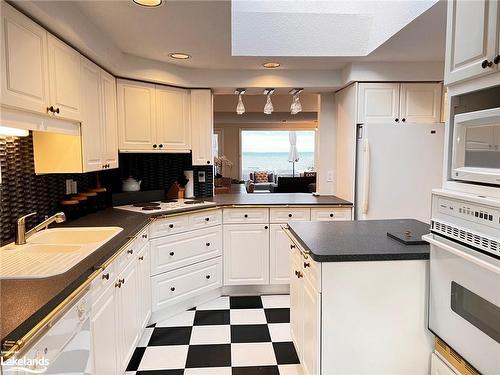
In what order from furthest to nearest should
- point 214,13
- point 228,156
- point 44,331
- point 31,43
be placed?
point 228,156
point 214,13
point 31,43
point 44,331

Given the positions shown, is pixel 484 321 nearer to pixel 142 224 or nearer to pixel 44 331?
pixel 44 331

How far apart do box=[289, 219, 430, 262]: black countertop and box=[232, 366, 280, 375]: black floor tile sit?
0.91 metres

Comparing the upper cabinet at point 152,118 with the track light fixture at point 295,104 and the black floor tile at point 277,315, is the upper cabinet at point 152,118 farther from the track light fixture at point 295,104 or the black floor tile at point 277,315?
the black floor tile at point 277,315

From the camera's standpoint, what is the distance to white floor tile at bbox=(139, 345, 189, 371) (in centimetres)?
236

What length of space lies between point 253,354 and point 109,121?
7.05ft

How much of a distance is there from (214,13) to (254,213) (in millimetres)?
1920

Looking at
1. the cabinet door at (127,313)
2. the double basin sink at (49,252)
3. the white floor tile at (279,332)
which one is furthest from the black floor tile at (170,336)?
the double basin sink at (49,252)

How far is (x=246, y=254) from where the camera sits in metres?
3.53

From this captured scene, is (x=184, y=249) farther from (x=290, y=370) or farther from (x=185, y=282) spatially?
(x=290, y=370)

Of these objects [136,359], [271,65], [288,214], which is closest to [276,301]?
[288,214]

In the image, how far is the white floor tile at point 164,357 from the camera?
2.36 metres

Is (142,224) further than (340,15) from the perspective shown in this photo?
No

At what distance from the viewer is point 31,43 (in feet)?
5.71

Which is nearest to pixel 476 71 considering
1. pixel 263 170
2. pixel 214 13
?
pixel 214 13
